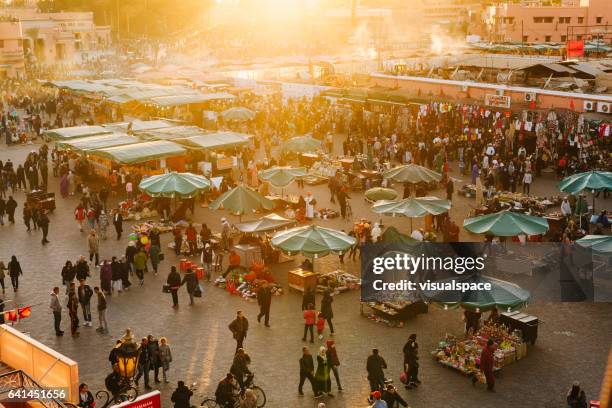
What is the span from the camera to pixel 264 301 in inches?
607

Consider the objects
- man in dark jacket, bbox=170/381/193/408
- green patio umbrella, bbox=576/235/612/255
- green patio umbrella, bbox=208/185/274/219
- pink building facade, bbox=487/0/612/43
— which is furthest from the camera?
pink building facade, bbox=487/0/612/43

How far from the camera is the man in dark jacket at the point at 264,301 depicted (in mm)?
15328

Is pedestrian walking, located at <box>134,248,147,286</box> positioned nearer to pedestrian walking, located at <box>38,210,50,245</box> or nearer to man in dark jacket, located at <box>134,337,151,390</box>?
pedestrian walking, located at <box>38,210,50,245</box>

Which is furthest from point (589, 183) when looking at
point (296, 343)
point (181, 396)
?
point (181, 396)

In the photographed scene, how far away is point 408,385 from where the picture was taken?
509 inches

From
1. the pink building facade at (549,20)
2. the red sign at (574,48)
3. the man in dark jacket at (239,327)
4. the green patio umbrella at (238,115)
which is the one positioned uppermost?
the pink building facade at (549,20)

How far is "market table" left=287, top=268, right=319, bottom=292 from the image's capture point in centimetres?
1722

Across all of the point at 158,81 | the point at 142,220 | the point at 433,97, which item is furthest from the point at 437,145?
the point at 158,81

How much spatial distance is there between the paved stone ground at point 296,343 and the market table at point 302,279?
1.06 feet

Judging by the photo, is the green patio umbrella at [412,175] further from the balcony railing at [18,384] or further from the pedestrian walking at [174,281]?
the balcony railing at [18,384]

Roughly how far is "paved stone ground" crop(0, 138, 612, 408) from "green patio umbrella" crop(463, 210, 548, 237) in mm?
1797

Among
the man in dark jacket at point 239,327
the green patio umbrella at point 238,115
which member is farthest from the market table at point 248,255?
the green patio umbrella at point 238,115

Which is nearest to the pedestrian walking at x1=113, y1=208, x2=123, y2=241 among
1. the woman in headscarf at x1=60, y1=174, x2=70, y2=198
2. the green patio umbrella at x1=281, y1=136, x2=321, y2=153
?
the woman in headscarf at x1=60, y1=174, x2=70, y2=198

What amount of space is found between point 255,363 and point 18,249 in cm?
1031
